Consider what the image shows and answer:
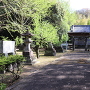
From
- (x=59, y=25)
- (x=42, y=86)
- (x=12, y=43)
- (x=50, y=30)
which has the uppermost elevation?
(x=59, y=25)

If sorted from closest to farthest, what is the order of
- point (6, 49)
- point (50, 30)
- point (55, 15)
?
point (6, 49) < point (50, 30) < point (55, 15)

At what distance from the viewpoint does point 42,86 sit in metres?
4.51

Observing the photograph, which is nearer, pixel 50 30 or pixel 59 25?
pixel 50 30

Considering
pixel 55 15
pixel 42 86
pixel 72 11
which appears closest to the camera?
pixel 42 86

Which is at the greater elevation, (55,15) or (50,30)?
(55,15)

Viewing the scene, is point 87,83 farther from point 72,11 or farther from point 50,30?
point 72,11

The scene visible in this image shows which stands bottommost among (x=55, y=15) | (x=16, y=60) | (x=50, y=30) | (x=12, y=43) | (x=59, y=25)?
(x=16, y=60)

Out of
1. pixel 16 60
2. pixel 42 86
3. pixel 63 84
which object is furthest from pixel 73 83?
pixel 16 60

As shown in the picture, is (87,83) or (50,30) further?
(50,30)

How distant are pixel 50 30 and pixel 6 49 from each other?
6.79 m

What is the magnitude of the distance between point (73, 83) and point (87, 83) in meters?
0.50

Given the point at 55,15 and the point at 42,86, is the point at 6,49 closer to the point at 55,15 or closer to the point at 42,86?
the point at 42,86

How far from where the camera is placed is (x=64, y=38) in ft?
70.3

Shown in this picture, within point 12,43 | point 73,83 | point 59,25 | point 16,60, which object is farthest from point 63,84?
point 59,25
